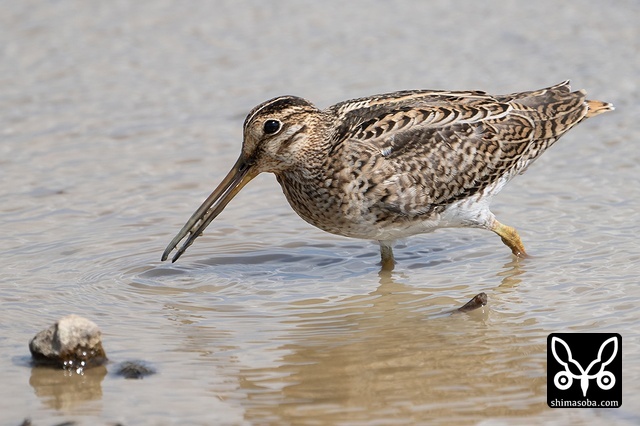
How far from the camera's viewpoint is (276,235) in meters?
10.8

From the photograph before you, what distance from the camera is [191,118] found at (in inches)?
538

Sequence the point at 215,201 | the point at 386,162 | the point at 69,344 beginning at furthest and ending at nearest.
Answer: the point at 386,162
the point at 215,201
the point at 69,344

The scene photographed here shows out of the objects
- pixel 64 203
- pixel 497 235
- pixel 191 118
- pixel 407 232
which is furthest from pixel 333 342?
pixel 191 118

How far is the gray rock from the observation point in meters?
7.57

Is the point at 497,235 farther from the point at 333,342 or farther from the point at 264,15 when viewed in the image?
the point at 264,15

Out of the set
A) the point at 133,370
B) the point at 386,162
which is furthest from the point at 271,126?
the point at 133,370

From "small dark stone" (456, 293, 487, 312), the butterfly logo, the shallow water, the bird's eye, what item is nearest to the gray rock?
the shallow water

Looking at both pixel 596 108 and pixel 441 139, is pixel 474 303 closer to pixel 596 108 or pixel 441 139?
pixel 441 139

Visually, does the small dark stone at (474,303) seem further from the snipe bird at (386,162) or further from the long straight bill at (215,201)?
the long straight bill at (215,201)

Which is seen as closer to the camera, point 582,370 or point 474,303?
point 582,370

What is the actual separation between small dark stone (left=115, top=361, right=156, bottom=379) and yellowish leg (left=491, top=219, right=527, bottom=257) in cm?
374

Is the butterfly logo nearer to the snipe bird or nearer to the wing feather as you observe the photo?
the snipe bird

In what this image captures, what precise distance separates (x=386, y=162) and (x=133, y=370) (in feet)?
10.4

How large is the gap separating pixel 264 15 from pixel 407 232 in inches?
303
